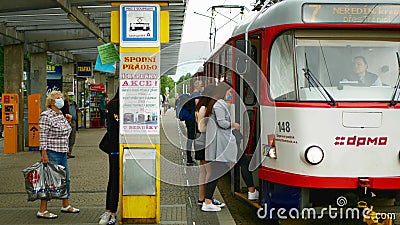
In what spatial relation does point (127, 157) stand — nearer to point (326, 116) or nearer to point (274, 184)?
point (274, 184)

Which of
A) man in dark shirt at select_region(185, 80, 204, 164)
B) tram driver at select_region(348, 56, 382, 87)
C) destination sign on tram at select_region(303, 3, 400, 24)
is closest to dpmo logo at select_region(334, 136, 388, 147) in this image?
tram driver at select_region(348, 56, 382, 87)

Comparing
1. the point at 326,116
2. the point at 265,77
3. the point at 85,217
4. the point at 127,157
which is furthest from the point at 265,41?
the point at 85,217

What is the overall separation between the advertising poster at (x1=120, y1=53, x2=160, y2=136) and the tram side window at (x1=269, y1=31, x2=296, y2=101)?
150 centimetres

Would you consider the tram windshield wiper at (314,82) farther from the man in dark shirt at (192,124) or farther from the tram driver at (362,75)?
the man in dark shirt at (192,124)

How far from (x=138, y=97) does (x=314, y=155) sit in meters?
2.42

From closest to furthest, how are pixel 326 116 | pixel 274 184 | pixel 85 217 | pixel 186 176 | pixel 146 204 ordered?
pixel 326 116 < pixel 274 184 < pixel 146 204 < pixel 85 217 < pixel 186 176

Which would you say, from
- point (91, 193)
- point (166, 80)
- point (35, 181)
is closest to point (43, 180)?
point (35, 181)

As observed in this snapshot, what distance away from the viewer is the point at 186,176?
516 inches

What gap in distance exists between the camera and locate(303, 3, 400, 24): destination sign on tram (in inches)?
291

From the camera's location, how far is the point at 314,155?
7105 millimetres

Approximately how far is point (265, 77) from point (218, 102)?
126 centimetres

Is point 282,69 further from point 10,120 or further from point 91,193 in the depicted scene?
point 10,120

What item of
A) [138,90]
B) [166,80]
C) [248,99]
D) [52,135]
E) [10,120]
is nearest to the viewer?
[138,90]

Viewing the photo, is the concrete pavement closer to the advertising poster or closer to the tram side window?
the advertising poster
